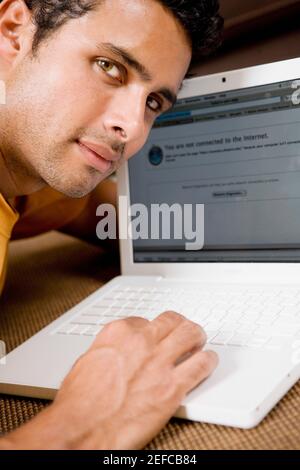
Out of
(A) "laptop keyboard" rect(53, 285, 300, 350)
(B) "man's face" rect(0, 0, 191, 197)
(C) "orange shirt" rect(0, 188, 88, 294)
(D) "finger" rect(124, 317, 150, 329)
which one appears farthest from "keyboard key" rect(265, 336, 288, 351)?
(C) "orange shirt" rect(0, 188, 88, 294)

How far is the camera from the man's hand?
1.30ft

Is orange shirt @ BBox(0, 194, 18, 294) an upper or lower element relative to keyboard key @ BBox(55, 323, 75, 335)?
upper

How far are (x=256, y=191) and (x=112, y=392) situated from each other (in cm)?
41

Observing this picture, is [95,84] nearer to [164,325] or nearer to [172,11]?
[172,11]

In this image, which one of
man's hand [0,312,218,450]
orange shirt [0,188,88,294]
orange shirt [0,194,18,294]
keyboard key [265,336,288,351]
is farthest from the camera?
orange shirt [0,188,88,294]

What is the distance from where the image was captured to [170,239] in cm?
81

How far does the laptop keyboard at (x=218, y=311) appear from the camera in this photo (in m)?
0.54

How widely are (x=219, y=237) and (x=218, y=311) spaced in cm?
17

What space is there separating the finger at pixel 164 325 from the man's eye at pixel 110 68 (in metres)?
0.35

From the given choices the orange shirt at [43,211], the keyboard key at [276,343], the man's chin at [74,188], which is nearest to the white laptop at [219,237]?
the keyboard key at [276,343]

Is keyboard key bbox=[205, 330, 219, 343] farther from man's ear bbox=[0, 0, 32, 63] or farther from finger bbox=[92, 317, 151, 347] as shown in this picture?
man's ear bbox=[0, 0, 32, 63]

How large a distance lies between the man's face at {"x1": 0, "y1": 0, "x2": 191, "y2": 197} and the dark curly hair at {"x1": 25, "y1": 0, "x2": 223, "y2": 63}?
0.04 feet

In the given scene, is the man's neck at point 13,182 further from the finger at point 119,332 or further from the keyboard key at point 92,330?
the finger at point 119,332
